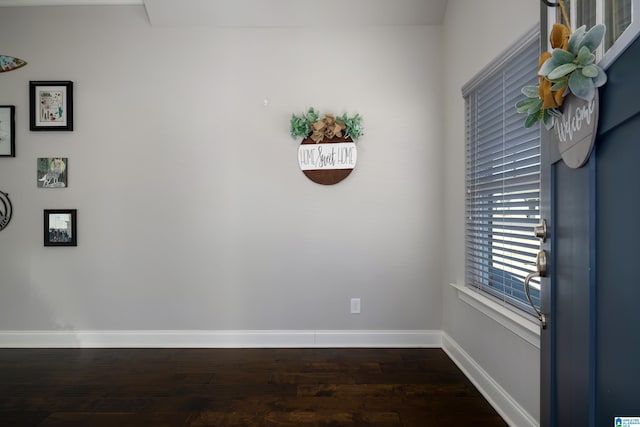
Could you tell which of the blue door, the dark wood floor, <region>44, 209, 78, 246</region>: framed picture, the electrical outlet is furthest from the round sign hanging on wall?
<region>44, 209, 78, 246</region>: framed picture

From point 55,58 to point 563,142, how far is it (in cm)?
347

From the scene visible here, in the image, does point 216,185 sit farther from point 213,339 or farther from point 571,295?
point 571,295

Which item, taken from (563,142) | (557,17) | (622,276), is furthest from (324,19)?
(622,276)

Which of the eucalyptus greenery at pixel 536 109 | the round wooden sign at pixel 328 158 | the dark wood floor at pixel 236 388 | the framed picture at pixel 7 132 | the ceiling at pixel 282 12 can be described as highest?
the ceiling at pixel 282 12

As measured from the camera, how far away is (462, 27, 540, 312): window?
1716 millimetres

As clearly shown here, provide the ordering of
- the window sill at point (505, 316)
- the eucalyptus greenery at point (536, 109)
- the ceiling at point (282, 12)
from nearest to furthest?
the eucalyptus greenery at point (536, 109), the window sill at point (505, 316), the ceiling at point (282, 12)

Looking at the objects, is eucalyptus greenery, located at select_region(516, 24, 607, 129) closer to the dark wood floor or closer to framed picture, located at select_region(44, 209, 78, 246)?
the dark wood floor

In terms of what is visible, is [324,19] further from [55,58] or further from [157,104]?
[55,58]

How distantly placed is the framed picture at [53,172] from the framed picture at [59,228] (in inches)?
8.3

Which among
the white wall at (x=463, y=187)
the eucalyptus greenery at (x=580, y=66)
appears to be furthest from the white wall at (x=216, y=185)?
the eucalyptus greenery at (x=580, y=66)

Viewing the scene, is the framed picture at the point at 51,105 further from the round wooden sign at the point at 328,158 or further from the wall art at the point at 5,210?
the round wooden sign at the point at 328,158

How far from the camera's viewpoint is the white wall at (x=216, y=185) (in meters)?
2.83

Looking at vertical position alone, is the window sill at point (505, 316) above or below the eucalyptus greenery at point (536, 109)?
below

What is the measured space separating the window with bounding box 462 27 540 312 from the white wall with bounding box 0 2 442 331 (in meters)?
0.50
